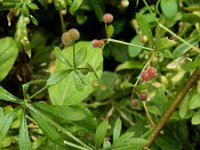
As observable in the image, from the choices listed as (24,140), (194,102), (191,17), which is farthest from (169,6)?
(24,140)

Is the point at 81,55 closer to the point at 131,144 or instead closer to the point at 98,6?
the point at 131,144

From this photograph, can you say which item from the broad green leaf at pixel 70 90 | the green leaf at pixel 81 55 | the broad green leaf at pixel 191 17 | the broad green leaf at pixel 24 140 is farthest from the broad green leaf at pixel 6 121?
the broad green leaf at pixel 191 17

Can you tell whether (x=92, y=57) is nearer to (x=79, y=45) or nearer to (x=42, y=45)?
(x=79, y=45)

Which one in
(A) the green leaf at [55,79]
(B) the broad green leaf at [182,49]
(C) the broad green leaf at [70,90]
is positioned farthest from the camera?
(C) the broad green leaf at [70,90]

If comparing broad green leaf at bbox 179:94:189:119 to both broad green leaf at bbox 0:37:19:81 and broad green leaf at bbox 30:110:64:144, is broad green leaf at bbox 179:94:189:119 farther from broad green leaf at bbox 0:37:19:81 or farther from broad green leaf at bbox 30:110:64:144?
broad green leaf at bbox 0:37:19:81

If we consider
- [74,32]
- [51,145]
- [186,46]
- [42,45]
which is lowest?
[51,145]

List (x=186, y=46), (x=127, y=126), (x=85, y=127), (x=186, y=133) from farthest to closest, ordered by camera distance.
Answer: (x=127, y=126) → (x=186, y=133) → (x=85, y=127) → (x=186, y=46)

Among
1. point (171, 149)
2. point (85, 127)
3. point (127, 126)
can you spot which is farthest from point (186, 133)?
point (85, 127)

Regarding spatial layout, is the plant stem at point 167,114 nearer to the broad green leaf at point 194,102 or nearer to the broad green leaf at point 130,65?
the broad green leaf at point 194,102
